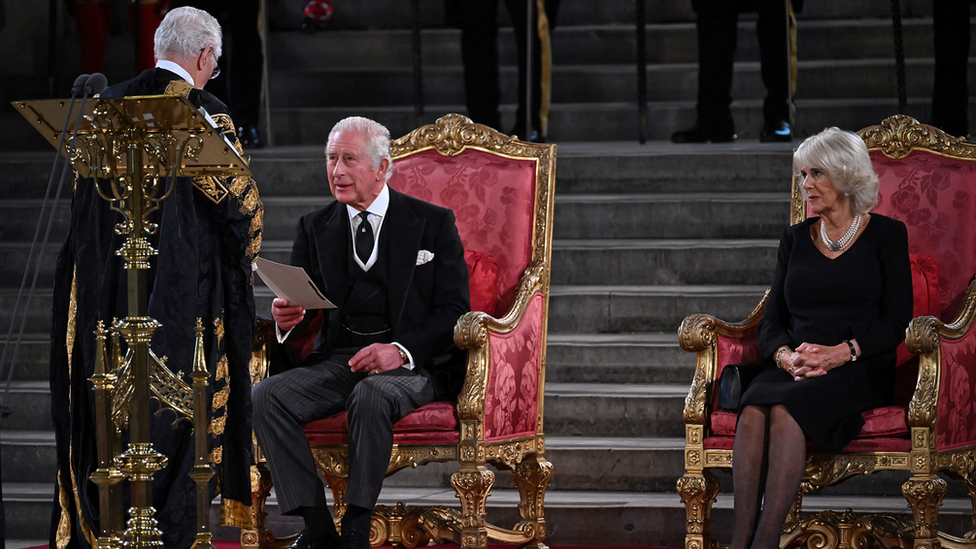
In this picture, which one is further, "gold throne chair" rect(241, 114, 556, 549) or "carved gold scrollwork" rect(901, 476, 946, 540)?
"gold throne chair" rect(241, 114, 556, 549)

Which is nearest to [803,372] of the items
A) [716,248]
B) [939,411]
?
[939,411]

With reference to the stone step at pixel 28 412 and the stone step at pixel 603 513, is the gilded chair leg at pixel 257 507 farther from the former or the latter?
the stone step at pixel 28 412

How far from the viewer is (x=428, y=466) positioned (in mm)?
4512

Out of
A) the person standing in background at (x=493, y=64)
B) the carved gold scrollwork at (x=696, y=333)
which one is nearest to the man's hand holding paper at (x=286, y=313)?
the carved gold scrollwork at (x=696, y=333)

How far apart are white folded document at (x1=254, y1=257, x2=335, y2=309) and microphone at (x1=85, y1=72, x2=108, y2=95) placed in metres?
1.09

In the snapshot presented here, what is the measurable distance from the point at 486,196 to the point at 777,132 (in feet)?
8.85

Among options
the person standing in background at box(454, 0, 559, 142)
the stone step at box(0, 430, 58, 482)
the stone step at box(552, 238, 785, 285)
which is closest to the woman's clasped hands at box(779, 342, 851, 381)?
the stone step at box(552, 238, 785, 285)

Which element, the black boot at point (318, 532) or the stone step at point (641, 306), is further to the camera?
the stone step at point (641, 306)

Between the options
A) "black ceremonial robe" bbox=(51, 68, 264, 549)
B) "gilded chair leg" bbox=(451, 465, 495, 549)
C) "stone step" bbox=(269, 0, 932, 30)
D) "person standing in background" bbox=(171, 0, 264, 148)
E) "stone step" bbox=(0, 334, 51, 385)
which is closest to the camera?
"black ceremonial robe" bbox=(51, 68, 264, 549)

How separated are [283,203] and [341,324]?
2098 millimetres

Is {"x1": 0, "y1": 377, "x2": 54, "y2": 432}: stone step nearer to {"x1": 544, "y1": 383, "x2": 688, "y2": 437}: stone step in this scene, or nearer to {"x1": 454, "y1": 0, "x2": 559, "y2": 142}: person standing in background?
{"x1": 544, "y1": 383, "x2": 688, "y2": 437}: stone step

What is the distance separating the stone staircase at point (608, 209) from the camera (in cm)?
435

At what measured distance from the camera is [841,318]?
11.7 feet

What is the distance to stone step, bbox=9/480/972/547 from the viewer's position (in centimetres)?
406
